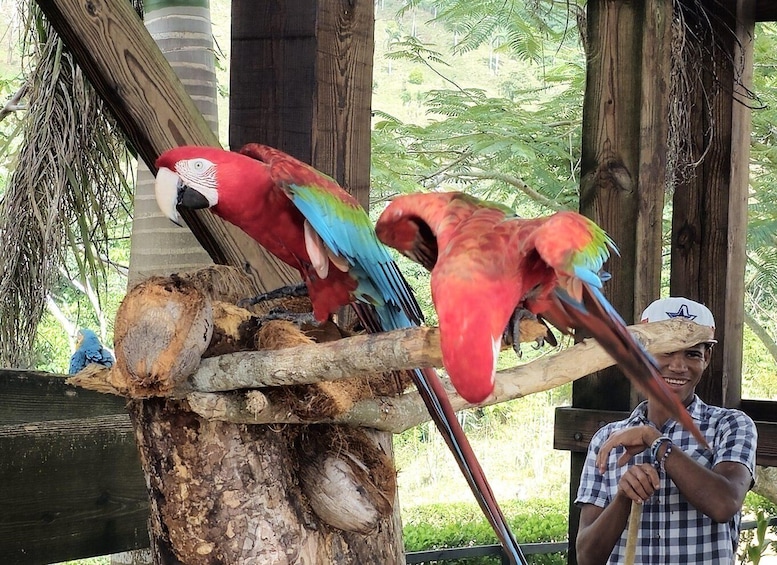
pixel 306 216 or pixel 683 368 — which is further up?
pixel 306 216

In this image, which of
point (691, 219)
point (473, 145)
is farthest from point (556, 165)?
point (691, 219)

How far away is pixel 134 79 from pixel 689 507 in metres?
1.24

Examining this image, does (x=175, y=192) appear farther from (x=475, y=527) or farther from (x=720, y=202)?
(x=475, y=527)

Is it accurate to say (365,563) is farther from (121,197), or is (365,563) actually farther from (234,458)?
(121,197)

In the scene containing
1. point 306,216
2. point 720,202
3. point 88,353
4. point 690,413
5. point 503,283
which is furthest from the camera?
point 88,353

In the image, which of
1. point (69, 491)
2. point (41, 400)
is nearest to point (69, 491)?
point (69, 491)

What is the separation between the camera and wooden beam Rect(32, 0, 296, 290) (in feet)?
4.15

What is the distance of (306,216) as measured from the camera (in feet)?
3.69

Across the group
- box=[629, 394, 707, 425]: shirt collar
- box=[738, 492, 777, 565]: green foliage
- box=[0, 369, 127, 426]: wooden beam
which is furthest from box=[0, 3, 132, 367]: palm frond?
box=[738, 492, 777, 565]: green foliage

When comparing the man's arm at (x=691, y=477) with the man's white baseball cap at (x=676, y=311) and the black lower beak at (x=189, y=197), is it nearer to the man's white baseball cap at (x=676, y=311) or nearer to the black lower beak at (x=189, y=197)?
the man's white baseball cap at (x=676, y=311)

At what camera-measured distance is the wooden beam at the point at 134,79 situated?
1266mm

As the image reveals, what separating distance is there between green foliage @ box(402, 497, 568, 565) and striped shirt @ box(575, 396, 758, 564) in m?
2.37

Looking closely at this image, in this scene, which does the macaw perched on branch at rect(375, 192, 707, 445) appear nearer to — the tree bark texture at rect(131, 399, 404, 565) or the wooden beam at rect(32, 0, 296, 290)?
the tree bark texture at rect(131, 399, 404, 565)

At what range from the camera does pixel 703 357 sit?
5.44 ft
